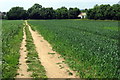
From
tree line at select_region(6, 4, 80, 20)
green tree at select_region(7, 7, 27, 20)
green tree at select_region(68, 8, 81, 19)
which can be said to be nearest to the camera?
tree line at select_region(6, 4, 80, 20)

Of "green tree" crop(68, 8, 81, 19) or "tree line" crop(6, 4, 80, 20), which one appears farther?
"green tree" crop(68, 8, 81, 19)

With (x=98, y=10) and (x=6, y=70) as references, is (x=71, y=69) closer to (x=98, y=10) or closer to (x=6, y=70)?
(x=6, y=70)

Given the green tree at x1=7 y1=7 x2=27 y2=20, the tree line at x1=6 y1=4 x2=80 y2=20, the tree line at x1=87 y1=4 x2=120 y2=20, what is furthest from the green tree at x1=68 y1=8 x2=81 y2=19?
the green tree at x1=7 y1=7 x2=27 y2=20

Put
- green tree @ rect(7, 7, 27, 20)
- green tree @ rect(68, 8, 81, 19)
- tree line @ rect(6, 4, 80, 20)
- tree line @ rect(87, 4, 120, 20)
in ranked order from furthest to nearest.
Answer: green tree @ rect(7, 7, 27, 20) → green tree @ rect(68, 8, 81, 19) → tree line @ rect(6, 4, 80, 20) → tree line @ rect(87, 4, 120, 20)

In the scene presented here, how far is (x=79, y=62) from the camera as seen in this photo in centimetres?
1138

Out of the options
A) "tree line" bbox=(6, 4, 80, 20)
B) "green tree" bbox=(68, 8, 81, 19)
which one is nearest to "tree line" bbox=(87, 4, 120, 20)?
"green tree" bbox=(68, 8, 81, 19)

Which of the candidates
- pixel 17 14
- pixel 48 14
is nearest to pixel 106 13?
pixel 48 14

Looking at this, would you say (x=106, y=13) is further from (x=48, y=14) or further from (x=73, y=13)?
(x=48, y=14)

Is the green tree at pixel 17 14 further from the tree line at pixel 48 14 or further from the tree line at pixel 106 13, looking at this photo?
the tree line at pixel 106 13

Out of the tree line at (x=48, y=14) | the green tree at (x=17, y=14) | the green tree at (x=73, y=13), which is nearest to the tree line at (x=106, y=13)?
the green tree at (x=73, y=13)

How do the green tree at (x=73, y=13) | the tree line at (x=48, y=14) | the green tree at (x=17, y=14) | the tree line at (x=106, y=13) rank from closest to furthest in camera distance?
the tree line at (x=106, y=13) < the tree line at (x=48, y=14) < the green tree at (x=73, y=13) < the green tree at (x=17, y=14)

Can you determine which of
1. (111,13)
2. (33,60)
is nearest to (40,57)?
(33,60)

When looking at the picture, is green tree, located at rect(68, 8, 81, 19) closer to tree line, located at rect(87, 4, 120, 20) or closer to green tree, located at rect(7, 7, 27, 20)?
tree line, located at rect(87, 4, 120, 20)

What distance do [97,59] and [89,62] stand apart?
0.51 metres
